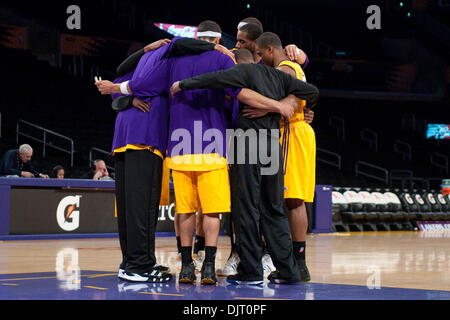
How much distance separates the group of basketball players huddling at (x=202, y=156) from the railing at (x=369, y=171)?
17968 millimetres

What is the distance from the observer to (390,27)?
27.2 m

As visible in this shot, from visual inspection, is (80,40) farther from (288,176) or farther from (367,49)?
(288,176)

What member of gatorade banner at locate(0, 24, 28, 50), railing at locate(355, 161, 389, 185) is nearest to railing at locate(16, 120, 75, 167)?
gatorade banner at locate(0, 24, 28, 50)

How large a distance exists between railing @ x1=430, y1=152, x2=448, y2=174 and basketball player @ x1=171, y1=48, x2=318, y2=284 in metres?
22.7

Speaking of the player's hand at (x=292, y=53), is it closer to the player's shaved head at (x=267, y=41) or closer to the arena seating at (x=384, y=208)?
the player's shaved head at (x=267, y=41)

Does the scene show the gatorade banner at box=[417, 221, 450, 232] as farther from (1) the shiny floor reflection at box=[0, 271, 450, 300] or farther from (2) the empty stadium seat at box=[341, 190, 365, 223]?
(1) the shiny floor reflection at box=[0, 271, 450, 300]

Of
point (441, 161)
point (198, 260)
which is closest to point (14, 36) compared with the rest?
point (441, 161)

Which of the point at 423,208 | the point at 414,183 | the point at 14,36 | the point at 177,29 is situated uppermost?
the point at 177,29

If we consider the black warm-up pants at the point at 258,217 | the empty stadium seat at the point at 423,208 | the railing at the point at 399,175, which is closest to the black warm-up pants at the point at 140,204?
the black warm-up pants at the point at 258,217

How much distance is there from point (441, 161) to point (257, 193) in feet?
79.8

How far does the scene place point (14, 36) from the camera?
2205 centimetres

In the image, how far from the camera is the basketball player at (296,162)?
15.7 feet

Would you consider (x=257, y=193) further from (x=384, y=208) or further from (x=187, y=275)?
(x=384, y=208)
